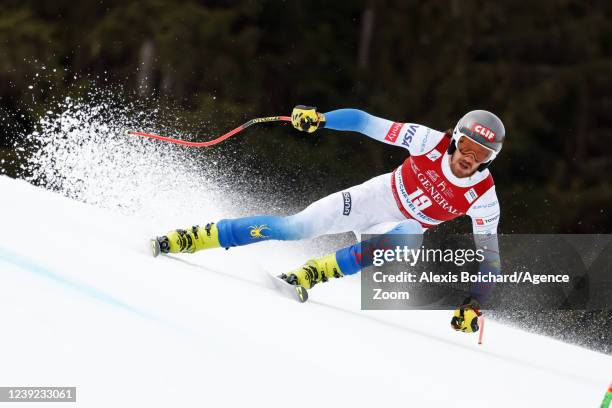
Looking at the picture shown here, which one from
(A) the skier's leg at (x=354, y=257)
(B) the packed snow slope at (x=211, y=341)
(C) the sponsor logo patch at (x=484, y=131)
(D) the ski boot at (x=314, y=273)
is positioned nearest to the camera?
(B) the packed snow slope at (x=211, y=341)

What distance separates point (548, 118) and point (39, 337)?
49.0 ft

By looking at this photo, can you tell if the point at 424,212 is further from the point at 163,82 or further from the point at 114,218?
the point at 163,82

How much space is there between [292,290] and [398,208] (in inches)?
28.0

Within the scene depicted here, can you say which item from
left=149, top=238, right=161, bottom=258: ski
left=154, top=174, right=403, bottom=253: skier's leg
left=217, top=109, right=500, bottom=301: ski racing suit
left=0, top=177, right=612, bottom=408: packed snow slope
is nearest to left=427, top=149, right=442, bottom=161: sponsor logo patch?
left=217, top=109, right=500, bottom=301: ski racing suit

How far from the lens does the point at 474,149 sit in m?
5.20

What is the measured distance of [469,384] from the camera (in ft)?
14.5

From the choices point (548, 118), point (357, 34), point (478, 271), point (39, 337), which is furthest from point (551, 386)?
point (548, 118)

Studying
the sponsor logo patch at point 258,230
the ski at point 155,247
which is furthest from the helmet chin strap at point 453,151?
the ski at point 155,247

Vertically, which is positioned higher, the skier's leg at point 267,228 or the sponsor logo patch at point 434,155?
the sponsor logo patch at point 434,155

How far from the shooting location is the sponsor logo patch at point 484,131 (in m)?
5.14

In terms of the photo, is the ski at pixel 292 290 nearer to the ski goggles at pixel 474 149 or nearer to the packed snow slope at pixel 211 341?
the packed snow slope at pixel 211 341

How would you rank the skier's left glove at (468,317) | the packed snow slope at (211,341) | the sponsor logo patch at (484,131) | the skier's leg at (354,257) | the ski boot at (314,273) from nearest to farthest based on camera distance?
the packed snow slope at (211,341), the sponsor logo patch at (484,131), the skier's left glove at (468,317), the skier's leg at (354,257), the ski boot at (314,273)

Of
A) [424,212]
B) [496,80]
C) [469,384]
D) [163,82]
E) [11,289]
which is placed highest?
[496,80]

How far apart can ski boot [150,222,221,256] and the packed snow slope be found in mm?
91
